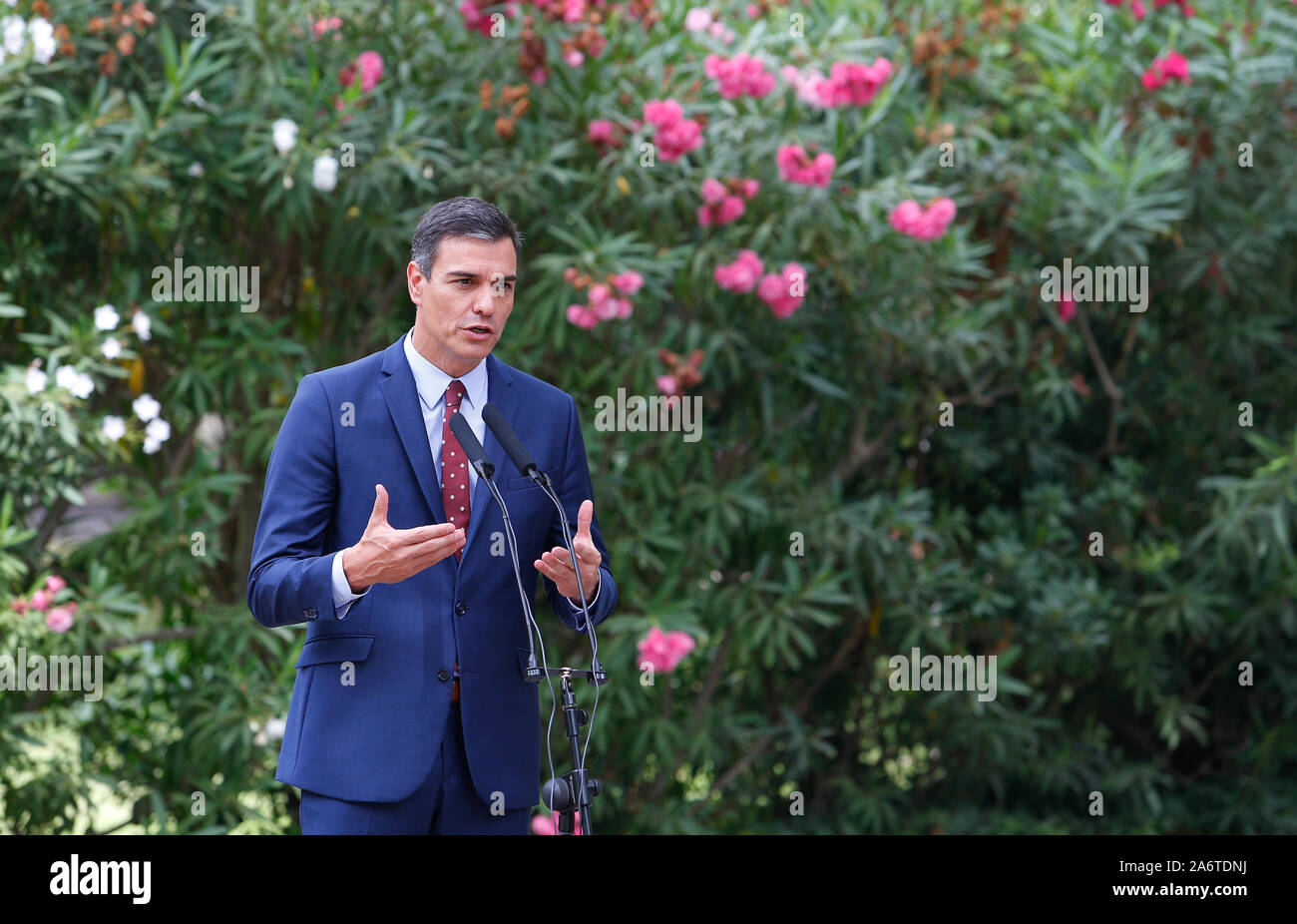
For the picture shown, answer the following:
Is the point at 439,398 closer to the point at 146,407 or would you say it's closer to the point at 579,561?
the point at 579,561

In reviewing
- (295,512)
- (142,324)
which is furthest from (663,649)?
(295,512)

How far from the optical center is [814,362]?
358cm

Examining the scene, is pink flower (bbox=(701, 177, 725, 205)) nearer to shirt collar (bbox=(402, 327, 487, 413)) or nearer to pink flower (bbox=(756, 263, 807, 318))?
pink flower (bbox=(756, 263, 807, 318))

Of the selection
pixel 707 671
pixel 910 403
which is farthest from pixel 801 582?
pixel 910 403

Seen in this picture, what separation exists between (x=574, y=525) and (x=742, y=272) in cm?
180

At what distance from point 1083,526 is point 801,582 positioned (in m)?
1.14

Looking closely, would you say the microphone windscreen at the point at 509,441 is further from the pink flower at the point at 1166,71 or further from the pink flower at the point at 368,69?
the pink flower at the point at 1166,71

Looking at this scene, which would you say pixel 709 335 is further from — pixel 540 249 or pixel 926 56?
pixel 926 56

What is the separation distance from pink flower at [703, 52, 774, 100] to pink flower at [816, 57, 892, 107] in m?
0.16

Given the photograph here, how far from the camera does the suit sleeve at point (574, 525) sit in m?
1.58

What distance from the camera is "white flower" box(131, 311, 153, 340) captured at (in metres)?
3.23

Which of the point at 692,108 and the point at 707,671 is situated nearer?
the point at 692,108

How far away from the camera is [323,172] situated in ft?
10.6

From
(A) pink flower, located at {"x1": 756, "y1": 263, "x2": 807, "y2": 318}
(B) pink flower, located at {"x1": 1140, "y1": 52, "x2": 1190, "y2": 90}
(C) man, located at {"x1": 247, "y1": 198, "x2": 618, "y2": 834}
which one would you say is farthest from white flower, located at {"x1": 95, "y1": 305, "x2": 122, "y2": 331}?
(B) pink flower, located at {"x1": 1140, "y1": 52, "x2": 1190, "y2": 90}
